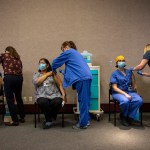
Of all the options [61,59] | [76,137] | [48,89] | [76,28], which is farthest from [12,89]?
[76,28]

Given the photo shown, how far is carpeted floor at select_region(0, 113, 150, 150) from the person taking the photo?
280cm

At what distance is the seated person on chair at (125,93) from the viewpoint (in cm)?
350

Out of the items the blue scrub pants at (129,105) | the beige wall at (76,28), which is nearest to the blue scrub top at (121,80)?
the blue scrub pants at (129,105)

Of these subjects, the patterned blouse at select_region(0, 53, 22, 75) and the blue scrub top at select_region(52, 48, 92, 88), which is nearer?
the blue scrub top at select_region(52, 48, 92, 88)

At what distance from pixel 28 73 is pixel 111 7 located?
6.64ft

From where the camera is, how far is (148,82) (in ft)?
14.9

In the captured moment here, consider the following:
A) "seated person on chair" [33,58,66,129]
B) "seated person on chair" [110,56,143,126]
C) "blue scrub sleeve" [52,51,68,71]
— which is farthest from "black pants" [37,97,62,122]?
"seated person on chair" [110,56,143,126]

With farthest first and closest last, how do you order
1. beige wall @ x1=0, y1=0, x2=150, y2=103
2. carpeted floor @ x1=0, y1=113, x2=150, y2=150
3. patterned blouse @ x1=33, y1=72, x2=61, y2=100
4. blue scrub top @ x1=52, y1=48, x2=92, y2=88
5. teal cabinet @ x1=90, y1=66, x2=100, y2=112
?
1. beige wall @ x1=0, y1=0, x2=150, y2=103
2. teal cabinet @ x1=90, y1=66, x2=100, y2=112
3. patterned blouse @ x1=33, y1=72, x2=61, y2=100
4. blue scrub top @ x1=52, y1=48, x2=92, y2=88
5. carpeted floor @ x1=0, y1=113, x2=150, y2=150

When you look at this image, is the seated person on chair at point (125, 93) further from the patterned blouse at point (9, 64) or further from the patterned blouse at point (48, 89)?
the patterned blouse at point (9, 64)

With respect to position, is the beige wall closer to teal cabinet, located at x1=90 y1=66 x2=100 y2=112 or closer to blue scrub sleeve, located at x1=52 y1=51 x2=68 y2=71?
teal cabinet, located at x1=90 y1=66 x2=100 y2=112

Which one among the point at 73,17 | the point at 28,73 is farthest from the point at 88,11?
the point at 28,73

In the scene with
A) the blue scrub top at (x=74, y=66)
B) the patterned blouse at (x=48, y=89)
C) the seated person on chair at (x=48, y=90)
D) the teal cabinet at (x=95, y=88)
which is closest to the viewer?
the blue scrub top at (x=74, y=66)

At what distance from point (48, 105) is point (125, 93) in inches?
47.7

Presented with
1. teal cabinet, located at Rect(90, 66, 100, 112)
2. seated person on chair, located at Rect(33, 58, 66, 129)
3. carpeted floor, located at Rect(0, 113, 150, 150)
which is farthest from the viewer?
teal cabinet, located at Rect(90, 66, 100, 112)
